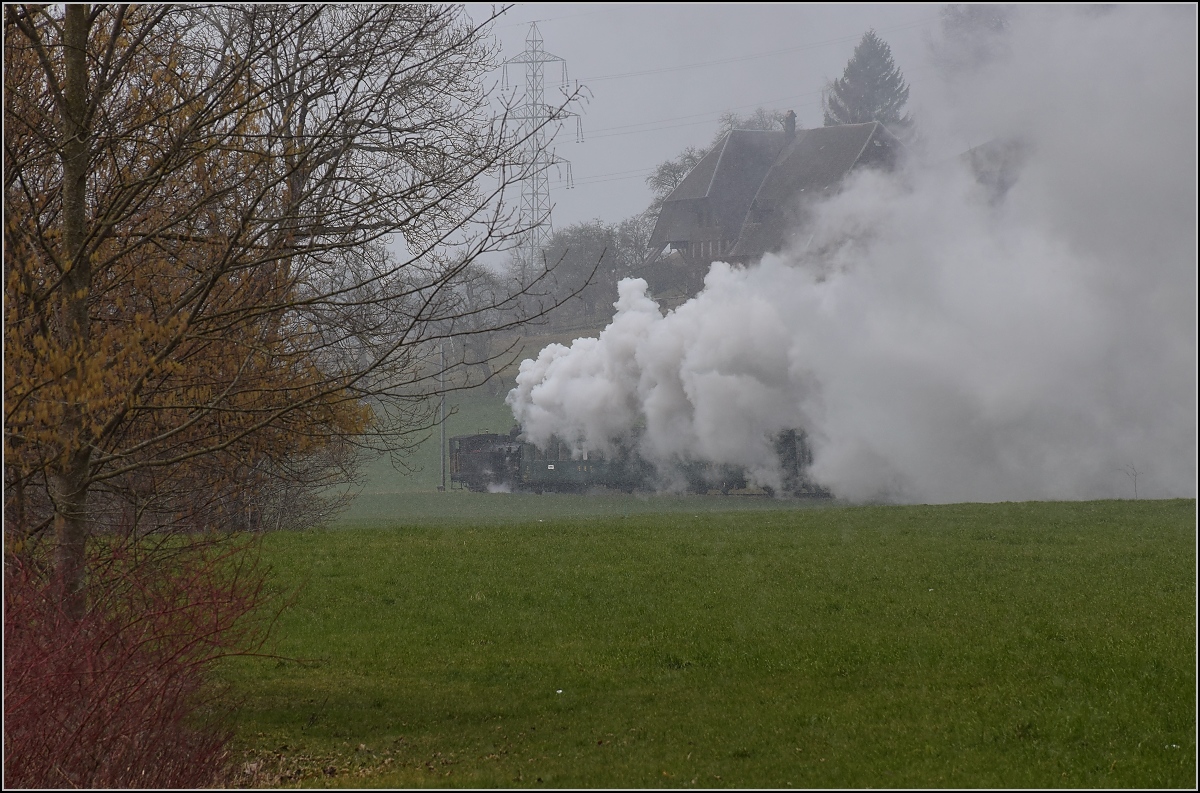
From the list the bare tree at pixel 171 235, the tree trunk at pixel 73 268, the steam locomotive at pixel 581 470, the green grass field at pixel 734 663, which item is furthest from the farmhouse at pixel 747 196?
the tree trunk at pixel 73 268

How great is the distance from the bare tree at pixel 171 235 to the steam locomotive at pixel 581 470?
2323cm

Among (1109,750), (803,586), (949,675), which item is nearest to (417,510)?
(803,586)

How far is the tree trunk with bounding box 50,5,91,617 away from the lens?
259 inches

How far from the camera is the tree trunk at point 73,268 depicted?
657 centimetres

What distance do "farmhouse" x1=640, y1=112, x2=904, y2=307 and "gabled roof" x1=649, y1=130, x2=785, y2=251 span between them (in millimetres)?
42

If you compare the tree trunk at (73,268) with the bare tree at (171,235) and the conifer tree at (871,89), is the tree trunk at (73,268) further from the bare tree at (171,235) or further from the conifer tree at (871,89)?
the conifer tree at (871,89)

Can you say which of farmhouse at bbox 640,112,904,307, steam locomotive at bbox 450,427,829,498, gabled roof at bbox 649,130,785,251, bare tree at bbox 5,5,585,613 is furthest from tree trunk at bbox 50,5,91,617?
gabled roof at bbox 649,130,785,251

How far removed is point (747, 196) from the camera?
45656 mm

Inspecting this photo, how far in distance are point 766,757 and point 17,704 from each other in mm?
4525

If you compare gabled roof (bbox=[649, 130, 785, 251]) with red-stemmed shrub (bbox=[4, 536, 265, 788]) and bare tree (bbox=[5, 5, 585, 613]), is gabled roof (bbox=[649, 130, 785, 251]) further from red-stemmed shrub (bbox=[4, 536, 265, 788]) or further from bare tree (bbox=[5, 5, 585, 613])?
red-stemmed shrub (bbox=[4, 536, 265, 788])

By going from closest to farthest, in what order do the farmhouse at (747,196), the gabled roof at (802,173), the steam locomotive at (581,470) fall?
the steam locomotive at (581,470) → the gabled roof at (802,173) → the farmhouse at (747,196)

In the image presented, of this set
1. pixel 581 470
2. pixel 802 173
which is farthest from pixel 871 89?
pixel 581 470

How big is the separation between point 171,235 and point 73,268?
36.7 inches

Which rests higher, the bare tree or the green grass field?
the bare tree
